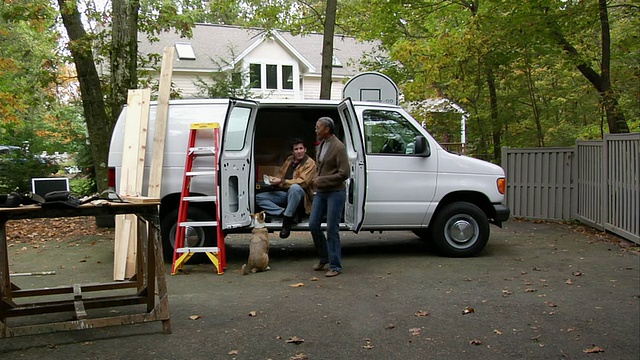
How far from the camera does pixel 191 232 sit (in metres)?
7.73

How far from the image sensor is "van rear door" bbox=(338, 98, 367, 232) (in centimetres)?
745

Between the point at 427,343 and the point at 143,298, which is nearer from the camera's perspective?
the point at 427,343

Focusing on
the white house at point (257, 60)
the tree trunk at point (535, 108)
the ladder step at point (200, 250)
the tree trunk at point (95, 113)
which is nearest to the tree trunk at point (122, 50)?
the tree trunk at point (95, 113)

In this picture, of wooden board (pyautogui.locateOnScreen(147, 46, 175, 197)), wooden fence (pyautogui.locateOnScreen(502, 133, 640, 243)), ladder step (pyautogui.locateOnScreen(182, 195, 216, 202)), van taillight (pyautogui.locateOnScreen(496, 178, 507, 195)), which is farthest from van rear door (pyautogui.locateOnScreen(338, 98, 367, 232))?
wooden fence (pyautogui.locateOnScreen(502, 133, 640, 243))

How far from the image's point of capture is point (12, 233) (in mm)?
11109

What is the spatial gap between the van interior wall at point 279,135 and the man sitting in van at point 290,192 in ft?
3.01

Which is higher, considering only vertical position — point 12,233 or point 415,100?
point 415,100

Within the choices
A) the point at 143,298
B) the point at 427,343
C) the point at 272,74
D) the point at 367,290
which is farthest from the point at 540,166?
the point at 272,74

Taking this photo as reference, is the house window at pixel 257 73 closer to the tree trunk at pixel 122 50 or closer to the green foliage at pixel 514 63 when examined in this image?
the green foliage at pixel 514 63

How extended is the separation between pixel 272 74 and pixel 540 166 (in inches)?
752

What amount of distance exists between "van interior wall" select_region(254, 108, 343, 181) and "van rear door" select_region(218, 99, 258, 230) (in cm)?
154

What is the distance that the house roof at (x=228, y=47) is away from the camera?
28000 mm

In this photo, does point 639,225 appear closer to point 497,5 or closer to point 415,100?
point 497,5

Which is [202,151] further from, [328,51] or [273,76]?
[273,76]
